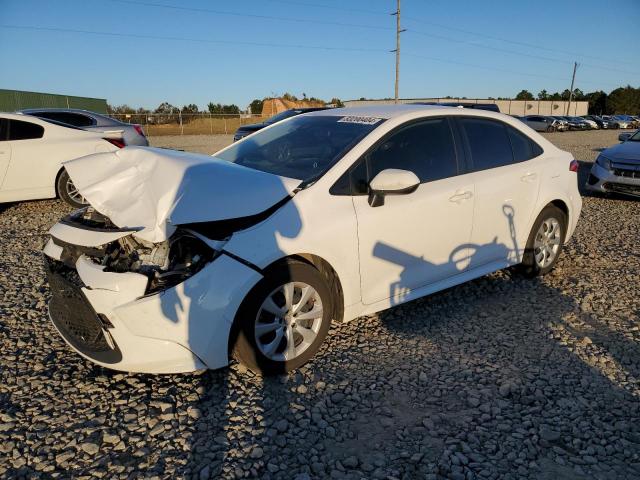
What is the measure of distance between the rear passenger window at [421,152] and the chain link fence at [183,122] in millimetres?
31465

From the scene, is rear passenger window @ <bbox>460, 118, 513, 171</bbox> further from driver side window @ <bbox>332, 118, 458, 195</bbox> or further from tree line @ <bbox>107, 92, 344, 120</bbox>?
tree line @ <bbox>107, 92, 344, 120</bbox>

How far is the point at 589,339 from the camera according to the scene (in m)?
3.62

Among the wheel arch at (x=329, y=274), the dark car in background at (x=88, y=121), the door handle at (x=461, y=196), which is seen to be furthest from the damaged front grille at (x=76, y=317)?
the dark car in background at (x=88, y=121)

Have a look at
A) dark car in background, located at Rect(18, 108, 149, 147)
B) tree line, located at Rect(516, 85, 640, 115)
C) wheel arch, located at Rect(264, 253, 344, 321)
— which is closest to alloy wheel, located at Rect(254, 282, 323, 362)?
wheel arch, located at Rect(264, 253, 344, 321)

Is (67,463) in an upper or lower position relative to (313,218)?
lower

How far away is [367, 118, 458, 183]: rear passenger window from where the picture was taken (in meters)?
3.46

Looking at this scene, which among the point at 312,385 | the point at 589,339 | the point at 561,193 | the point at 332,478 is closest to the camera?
the point at 332,478

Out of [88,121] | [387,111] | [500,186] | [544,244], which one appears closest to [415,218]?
[387,111]

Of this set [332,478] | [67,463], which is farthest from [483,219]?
[67,463]

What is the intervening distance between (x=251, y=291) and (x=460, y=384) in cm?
148

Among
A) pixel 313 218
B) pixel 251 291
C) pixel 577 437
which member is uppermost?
pixel 313 218

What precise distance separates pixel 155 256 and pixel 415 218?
1861 mm

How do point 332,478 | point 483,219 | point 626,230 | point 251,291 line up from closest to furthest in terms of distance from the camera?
point 332,478 < point 251,291 < point 483,219 < point 626,230

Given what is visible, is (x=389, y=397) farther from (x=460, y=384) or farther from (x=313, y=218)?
(x=313, y=218)
